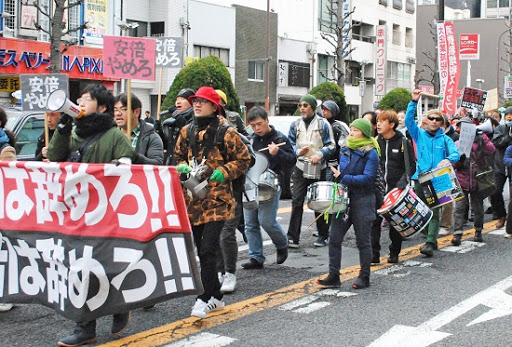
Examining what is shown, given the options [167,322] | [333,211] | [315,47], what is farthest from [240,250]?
[315,47]

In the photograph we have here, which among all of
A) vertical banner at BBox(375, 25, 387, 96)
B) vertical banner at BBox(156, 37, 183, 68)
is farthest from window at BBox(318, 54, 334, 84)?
vertical banner at BBox(156, 37, 183, 68)

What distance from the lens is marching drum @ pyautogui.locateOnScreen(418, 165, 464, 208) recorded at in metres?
8.73

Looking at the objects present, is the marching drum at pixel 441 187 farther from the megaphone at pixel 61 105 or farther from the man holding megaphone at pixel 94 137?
the megaphone at pixel 61 105

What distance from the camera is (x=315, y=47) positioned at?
144 ft

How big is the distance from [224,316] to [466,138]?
570 cm

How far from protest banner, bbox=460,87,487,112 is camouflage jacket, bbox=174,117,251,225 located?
997 centimetres

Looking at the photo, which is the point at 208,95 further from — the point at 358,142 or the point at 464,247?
the point at 464,247

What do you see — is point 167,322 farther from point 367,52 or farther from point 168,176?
point 367,52

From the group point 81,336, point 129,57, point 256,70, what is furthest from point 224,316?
point 256,70

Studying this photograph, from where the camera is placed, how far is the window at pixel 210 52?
35312mm

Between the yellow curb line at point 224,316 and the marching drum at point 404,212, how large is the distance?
0.62 meters

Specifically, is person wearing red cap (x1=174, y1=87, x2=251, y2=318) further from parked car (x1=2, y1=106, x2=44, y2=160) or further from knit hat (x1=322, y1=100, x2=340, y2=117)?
parked car (x1=2, y1=106, x2=44, y2=160)

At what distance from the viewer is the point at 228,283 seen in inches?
269

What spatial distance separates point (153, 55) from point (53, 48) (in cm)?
956
